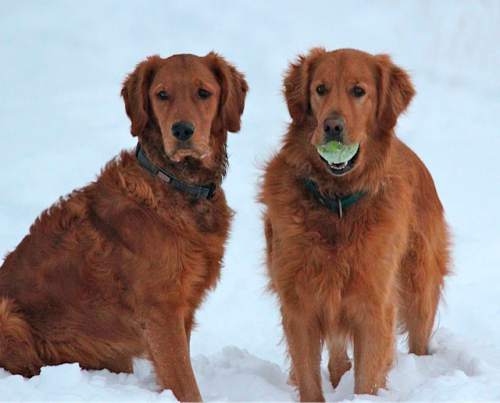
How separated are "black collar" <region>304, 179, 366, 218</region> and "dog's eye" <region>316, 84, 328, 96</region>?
524 millimetres

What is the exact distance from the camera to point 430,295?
6.49m

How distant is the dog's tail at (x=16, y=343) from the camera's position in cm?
554

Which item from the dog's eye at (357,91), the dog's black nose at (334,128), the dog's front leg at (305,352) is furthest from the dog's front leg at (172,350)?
the dog's eye at (357,91)

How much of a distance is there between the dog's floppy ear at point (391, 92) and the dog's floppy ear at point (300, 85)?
386 millimetres

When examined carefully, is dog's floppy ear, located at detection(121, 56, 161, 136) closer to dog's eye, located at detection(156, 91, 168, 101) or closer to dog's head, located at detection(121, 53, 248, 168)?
dog's head, located at detection(121, 53, 248, 168)

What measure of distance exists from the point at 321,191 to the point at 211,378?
5.06ft

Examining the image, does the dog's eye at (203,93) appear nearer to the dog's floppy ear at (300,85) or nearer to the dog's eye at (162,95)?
the dog's eye at (162,95)

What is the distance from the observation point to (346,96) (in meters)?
5.35

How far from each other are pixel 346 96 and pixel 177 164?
1.12 m

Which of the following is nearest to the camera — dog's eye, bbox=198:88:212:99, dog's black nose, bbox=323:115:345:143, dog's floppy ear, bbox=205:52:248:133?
dog's black nose, bbox=323:115:345:143

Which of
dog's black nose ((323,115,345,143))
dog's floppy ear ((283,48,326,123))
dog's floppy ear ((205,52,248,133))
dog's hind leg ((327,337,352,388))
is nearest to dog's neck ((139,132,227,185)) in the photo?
dog's floppy ear ((205,52,248,133))

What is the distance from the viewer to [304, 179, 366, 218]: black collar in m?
5.50

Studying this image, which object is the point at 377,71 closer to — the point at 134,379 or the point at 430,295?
the point at 430,295

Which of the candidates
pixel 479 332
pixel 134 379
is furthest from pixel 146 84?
pixel 479 332
